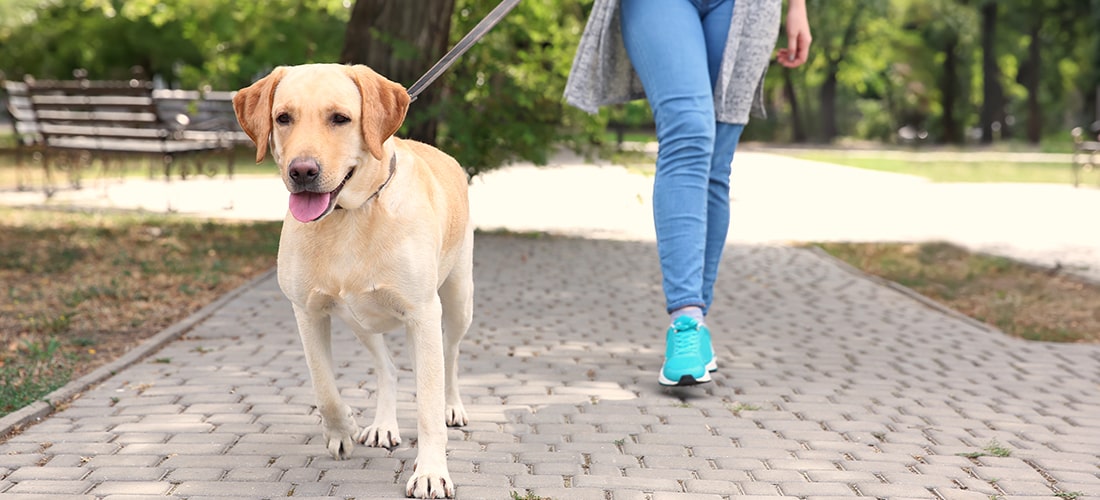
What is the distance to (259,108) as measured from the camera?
3379mm

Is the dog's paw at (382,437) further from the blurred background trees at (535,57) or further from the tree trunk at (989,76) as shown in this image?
the tree trunk at (989,76)

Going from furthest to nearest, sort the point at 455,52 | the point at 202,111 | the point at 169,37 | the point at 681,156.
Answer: the point at 169,37 → the point at 202,111 → the point at 681,156 → the point at 455,52

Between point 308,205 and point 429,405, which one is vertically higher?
point 308,205

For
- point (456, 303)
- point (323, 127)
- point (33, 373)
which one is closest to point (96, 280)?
point (33, 373)

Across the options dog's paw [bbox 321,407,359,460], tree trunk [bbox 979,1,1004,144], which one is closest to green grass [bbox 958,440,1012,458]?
dog's paw [bbox 321,407,359,460]

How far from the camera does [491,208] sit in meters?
14.9

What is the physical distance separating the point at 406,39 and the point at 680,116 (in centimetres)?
574

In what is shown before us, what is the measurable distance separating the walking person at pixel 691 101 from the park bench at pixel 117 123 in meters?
9.18

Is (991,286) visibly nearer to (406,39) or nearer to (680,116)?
(680,116)

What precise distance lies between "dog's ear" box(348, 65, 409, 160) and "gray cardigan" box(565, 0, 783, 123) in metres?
1.92

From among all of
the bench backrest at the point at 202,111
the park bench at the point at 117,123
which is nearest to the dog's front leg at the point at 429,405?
the park bench at the point at 117,123

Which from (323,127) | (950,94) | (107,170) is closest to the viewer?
(323,127)

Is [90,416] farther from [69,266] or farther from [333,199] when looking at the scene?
[69,266]

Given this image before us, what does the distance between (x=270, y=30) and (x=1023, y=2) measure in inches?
1651
